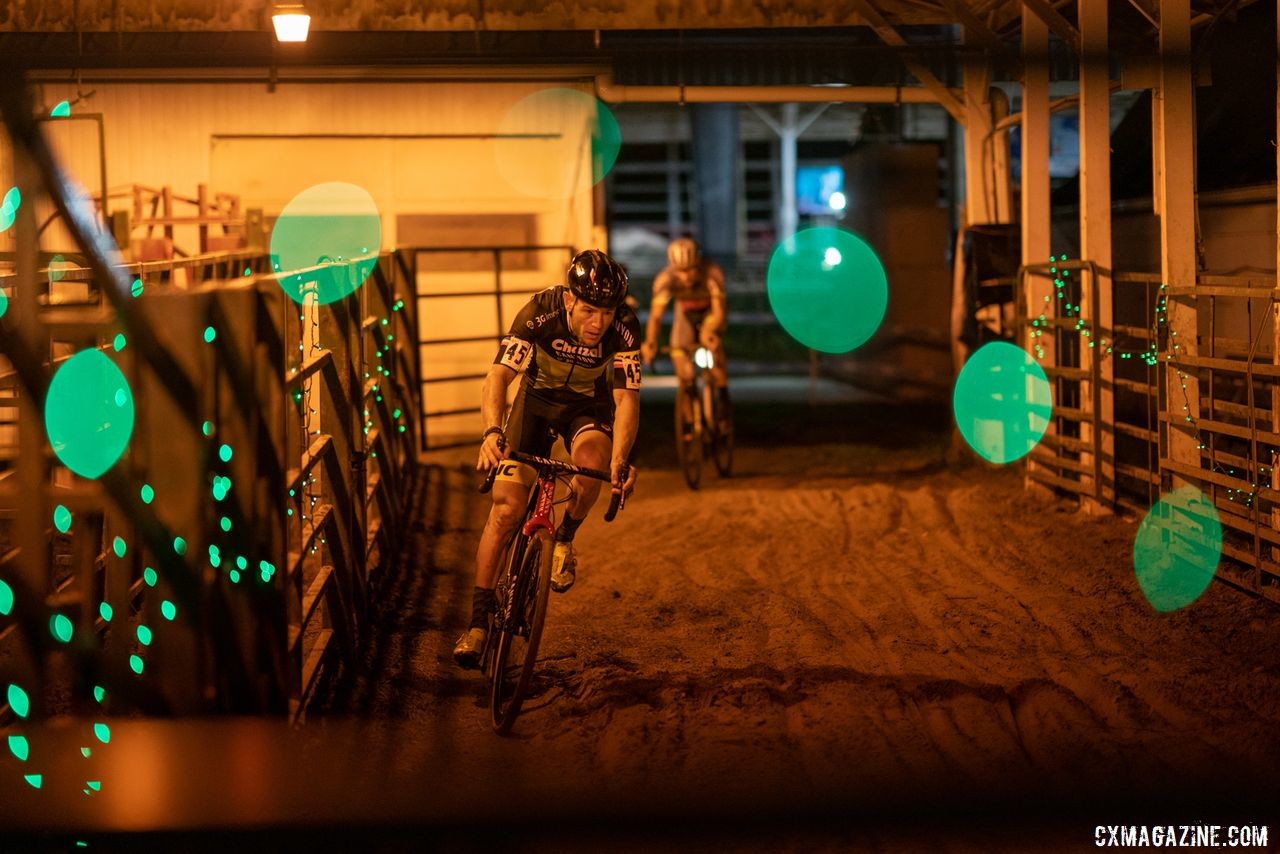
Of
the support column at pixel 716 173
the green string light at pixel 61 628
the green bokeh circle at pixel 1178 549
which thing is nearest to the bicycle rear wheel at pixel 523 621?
the green string light at pixel 61 628

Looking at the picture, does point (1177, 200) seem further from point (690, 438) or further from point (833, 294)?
point (833, 294)

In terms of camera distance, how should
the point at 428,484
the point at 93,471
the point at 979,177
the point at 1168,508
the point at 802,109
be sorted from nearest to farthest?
the point at 93,471 < the point at 1168,508 < the point at 428,484 < the point at 979,177 < the point at 802,109

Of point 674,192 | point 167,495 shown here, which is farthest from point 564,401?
point 674,192

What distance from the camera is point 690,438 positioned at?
1242cm

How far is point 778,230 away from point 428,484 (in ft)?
96.6

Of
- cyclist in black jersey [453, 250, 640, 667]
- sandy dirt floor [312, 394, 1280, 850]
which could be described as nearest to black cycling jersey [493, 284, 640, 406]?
cyclist in black jersey [453, 250, 640, 667]

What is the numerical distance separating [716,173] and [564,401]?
3442 centimetres

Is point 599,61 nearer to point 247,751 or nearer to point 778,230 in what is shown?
point 247,751

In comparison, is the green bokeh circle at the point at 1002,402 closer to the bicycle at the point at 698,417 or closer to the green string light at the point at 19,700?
the bicycle at the point at 698,417

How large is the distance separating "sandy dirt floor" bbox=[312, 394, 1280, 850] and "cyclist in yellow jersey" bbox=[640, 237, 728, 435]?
5.10 feet

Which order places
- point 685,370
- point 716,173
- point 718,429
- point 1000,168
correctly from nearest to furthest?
point 685,370 < point 718,429 < point 1000,168 < point 716,173

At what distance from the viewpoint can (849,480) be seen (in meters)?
12.8

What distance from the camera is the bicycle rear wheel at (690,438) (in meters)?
12.4

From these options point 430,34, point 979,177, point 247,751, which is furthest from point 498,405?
point 430,34
